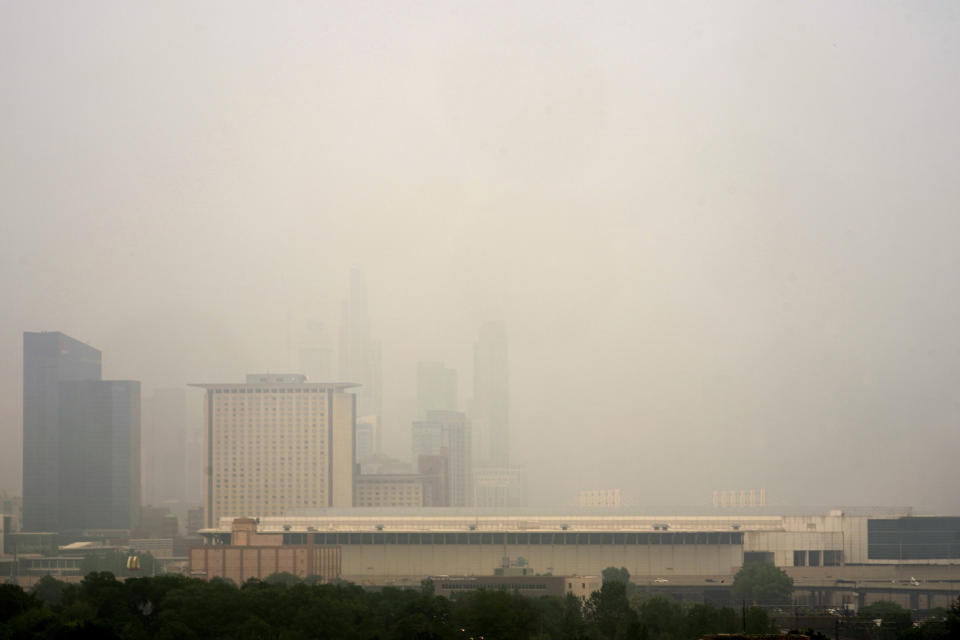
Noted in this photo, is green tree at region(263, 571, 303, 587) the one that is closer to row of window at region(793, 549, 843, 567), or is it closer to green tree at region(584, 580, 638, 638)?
green tree at region(584, 580, 638, 638)

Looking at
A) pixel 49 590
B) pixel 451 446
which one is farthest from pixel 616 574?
pixel 451 446

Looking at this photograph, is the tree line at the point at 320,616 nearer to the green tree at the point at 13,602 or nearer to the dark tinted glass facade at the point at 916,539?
the green tree at the point at 13,602

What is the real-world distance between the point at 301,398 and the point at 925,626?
77868mm

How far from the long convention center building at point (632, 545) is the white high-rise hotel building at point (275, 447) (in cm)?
3699

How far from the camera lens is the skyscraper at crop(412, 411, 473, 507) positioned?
5310 inches

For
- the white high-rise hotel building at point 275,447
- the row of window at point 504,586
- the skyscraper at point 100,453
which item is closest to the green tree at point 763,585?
the row of window at point 504,586

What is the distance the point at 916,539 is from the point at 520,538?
1971 cm

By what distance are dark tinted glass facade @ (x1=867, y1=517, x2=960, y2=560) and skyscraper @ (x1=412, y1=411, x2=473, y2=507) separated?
68.0 meters

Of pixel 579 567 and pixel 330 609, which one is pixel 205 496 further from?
pixel 330 609

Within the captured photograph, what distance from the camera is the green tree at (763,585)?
55.9m

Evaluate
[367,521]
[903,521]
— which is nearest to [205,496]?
[367,521]

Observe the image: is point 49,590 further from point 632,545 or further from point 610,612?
point 632,545

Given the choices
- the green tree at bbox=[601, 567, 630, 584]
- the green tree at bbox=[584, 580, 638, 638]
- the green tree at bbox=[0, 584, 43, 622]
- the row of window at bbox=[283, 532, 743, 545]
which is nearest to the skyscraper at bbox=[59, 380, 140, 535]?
the row of window at bbox=[283, 532, 743, 545]

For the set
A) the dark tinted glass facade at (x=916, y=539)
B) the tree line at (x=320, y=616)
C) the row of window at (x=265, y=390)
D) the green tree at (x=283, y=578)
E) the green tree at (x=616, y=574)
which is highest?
the row of window at (x=265, y=390)
